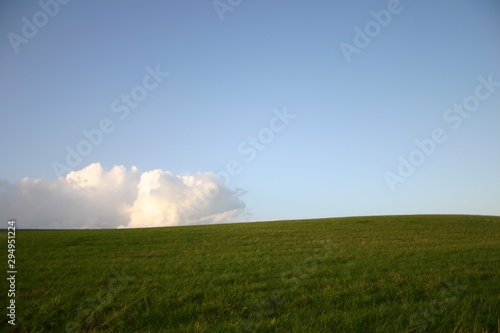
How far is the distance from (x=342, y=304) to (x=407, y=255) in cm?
1046

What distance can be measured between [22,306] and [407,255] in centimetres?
1614

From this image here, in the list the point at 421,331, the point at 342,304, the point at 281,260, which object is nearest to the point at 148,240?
the point at 281,260

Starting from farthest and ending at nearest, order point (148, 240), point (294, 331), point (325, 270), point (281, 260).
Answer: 1. point (148, 240)
2. point (281, 260)
3. point (325, 270)
4. point (294, 331)

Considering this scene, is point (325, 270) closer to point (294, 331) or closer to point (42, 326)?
point (294, 331)

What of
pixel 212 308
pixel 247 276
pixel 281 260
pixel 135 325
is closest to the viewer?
pixel 135 325

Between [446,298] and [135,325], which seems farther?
[446,298]

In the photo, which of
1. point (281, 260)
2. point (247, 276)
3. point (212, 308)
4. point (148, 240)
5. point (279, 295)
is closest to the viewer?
point (212, 308)

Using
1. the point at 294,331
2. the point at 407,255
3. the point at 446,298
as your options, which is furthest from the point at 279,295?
the point at 407,255

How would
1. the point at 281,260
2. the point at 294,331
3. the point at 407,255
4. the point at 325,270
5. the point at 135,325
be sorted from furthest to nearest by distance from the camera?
the point at 407,255 < the point at 281,260 < the point at 325,270 < the point at 135,325 < the point at 294,331

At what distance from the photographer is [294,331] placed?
523cm

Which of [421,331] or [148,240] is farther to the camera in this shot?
[148,240]

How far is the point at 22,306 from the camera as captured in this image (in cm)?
732

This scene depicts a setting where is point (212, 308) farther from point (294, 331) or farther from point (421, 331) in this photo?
point (421, 331)

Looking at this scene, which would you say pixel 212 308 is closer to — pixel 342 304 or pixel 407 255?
pixel 342 304
